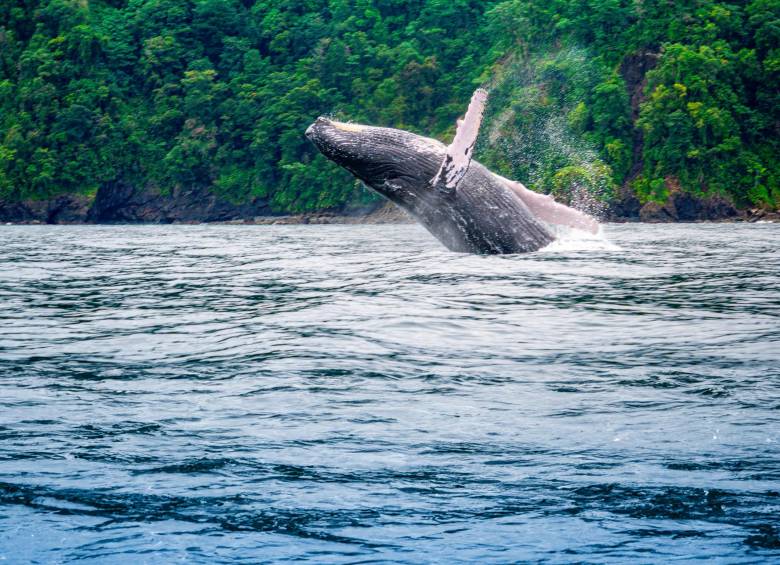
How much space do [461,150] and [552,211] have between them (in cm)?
247

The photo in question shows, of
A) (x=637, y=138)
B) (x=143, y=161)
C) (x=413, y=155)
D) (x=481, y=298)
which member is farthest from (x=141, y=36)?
(x=481, y=298)

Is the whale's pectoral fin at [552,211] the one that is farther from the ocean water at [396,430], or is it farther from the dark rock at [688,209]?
the dark rock at [688,209]

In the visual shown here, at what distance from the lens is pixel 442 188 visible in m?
14.7

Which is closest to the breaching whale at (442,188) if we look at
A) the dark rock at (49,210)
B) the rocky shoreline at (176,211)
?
the rocky shoreline at (176,211)

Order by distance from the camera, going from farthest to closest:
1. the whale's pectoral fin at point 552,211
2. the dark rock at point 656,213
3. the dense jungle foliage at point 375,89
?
the dense jungle foliage at point 375,89 < the dark rock at point 656,213 < the whale's pectoral fin at point 552,211

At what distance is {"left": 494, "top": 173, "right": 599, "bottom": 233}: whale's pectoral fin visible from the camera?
15.3 m

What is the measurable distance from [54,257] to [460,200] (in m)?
9.90

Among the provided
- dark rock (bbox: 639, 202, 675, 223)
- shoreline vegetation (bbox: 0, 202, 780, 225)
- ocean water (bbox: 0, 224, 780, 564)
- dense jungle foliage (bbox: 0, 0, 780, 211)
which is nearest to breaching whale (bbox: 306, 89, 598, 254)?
ocean water (bbox: 0, 224, 780, 564)

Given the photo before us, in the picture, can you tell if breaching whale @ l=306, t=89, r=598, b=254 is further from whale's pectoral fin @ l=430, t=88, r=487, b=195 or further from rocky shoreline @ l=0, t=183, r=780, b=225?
rocky shoreline @ l=0, t=183, r=780, b=225

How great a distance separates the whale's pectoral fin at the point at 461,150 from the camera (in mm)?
13562

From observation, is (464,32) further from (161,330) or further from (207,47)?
(161,330)

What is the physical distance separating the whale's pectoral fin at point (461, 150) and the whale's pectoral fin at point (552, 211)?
1.20 meters

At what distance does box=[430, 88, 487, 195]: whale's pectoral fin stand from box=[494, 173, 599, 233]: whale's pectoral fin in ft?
3.93

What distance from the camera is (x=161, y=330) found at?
855 centimetres
